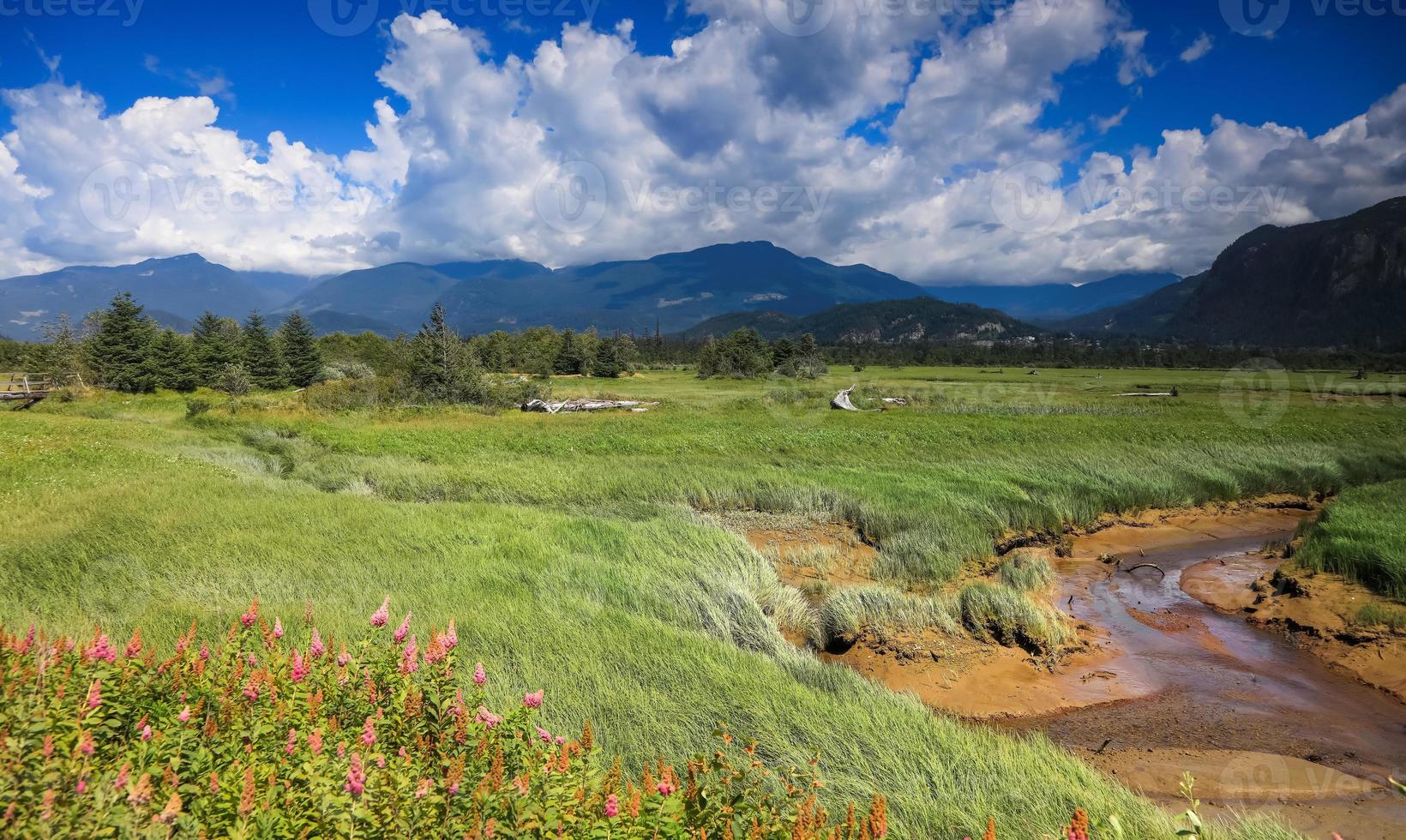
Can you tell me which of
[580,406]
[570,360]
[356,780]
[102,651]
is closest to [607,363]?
[570,360]

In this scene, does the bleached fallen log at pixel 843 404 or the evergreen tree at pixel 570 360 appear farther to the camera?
Answer: the evergreen tree at pixel 570 360

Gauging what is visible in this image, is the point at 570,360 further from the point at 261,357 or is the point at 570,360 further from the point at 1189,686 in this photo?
the point at 1189,686

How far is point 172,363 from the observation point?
53906 millimetres

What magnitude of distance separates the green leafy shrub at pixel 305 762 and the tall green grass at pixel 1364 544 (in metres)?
13.6

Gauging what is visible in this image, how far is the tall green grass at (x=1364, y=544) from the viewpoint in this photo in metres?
11.4

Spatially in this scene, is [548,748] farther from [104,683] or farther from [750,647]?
[750,647]

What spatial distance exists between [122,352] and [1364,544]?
74.6m

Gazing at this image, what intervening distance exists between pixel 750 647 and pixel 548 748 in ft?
17.0

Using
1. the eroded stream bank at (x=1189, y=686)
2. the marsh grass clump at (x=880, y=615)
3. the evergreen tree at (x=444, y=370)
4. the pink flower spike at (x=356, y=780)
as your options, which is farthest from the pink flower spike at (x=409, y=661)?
the evergreen tree at (x=444, y=370)

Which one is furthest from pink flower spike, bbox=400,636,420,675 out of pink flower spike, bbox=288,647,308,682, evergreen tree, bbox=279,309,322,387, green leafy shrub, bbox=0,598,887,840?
evergreen tree, bbox=279,309,322,387

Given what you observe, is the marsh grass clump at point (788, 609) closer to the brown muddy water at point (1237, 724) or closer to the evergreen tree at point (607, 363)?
the brown muddy water at point (1237, 724)

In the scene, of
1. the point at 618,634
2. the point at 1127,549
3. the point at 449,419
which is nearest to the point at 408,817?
the point at 618,634

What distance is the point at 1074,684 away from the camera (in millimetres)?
8984

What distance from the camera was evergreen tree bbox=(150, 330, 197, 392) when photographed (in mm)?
52875
